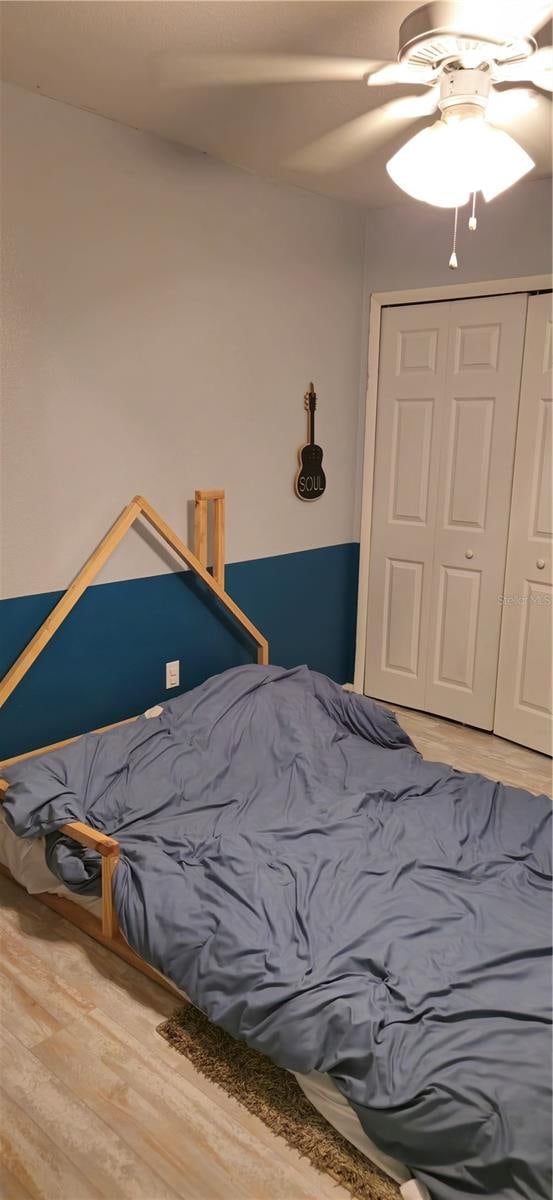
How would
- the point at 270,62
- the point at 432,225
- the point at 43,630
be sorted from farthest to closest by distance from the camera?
the point at 432,225, the point at 43,630, the point at 270,62

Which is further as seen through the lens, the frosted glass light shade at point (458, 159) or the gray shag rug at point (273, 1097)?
the frosted glass light shade at point (458, 159)

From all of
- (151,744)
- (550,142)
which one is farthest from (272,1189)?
(550,142)

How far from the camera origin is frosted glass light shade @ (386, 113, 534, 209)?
1779 mm

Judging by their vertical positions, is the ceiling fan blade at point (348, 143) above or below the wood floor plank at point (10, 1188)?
above

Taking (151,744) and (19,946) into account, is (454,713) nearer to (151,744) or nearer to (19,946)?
(151,744)

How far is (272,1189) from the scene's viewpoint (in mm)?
1576

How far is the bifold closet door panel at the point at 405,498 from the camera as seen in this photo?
3713 mm

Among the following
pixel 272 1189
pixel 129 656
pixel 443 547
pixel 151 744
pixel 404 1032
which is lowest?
pixel 272 1189

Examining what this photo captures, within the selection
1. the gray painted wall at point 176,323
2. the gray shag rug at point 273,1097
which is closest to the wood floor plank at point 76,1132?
the gray shag rug at point 273,1097

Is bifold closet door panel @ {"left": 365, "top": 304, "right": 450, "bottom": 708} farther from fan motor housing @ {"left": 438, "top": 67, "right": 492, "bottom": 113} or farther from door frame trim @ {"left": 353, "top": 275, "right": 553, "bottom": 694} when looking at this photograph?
fan motor housing @ {"left": 438, "top": 67, "right": 492, "bottom": 113}

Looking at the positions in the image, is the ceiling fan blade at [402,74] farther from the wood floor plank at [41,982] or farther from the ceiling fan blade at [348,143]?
the wood floor plank at [41,982]

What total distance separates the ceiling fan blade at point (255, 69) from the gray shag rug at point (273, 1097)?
239 cm

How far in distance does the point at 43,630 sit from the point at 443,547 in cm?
192

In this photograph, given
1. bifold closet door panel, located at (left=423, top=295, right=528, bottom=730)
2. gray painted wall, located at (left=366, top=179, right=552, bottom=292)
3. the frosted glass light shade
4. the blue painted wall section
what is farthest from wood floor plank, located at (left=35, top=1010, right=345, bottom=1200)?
gray painted wall, located at (left=366, top=179, right=552, bottom=292)
